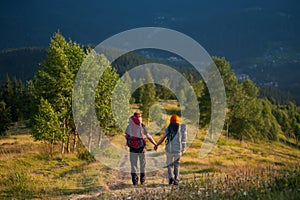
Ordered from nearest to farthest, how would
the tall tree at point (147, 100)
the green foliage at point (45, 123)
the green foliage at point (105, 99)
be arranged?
the green foliage at point (45, 123)
the green foliage at point (105, 99)
the tall tree at point (147, 100)

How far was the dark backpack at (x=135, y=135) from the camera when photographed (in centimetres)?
1244

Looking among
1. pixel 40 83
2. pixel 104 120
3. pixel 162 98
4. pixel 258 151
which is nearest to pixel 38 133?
pixel 40 83

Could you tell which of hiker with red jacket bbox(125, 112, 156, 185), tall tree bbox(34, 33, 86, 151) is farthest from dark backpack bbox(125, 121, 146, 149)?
tall tree bbox(34, 33, 86, 151)

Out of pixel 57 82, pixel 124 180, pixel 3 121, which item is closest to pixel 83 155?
pixel 57 82

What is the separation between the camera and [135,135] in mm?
12469

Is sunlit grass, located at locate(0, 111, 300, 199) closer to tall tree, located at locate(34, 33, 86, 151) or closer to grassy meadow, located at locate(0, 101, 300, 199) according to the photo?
grassy meadow, located at locate(0, 101, 300, 199)

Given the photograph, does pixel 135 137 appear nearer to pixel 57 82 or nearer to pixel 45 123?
pixel 45 123

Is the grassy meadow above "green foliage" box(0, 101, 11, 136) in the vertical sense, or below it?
below

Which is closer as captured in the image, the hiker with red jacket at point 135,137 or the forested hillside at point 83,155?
the forested hillside at point 83,155

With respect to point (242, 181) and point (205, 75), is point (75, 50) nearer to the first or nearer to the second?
point (242, 181)

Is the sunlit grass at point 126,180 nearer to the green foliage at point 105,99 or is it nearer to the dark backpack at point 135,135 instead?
the dark backpack at point 135,135

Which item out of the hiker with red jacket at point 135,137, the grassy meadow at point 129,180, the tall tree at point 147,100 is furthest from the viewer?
the tall tree at point 147,100

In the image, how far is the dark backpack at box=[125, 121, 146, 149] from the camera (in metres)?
12.4

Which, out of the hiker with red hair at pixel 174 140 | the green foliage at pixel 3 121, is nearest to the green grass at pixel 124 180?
the hiker with red hair at pixel 174 140
